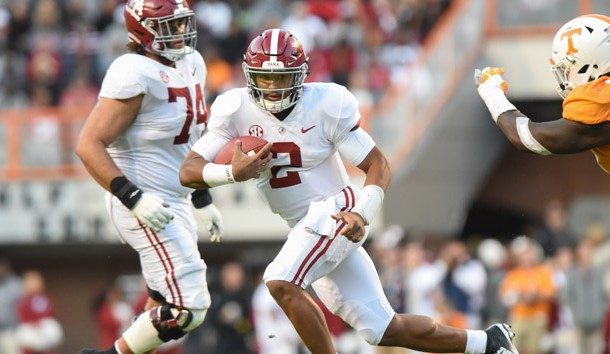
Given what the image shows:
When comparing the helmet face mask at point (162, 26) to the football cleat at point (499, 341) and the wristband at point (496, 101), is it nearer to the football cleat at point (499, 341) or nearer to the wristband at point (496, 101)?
the wristband at point (496, 101)

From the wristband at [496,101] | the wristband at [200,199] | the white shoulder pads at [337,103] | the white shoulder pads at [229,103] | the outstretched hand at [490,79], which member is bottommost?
the wristband at [200,199]

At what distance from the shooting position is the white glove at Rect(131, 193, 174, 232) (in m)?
7.66

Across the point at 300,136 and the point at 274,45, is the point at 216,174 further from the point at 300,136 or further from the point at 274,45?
the point at 274,45

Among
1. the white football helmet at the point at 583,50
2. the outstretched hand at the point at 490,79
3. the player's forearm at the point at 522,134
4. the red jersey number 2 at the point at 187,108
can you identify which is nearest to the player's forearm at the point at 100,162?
the red jersey number 2 at the point at 187,108

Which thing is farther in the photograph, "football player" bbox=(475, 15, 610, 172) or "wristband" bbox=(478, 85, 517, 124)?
"wristband" bbox=(478, 85, 517, 124)

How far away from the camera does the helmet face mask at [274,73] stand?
7227mm

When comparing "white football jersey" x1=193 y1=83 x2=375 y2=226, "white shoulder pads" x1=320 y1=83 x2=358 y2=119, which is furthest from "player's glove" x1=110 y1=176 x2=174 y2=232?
"white shoulder pads" x1=320 y1=83 x2=358 y2=119

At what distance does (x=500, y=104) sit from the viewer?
7.39 metres

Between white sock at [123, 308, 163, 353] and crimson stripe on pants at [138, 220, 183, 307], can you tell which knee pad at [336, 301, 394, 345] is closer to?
crimson stripe on pants at [138, 220, 183, 307]

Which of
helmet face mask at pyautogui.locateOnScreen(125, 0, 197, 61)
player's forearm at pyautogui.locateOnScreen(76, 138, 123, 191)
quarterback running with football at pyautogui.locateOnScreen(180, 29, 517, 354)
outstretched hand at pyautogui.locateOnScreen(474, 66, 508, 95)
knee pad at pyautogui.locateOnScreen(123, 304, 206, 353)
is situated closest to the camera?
quarterback running with football at pyautogui.locateOnScreen(180, 29, 517, 354)

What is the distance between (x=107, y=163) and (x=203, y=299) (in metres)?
0.97

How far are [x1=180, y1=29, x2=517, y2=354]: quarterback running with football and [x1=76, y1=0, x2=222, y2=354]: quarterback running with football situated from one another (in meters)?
0.71

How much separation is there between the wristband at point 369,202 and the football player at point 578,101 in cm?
77

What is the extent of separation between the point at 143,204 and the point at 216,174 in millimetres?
700
